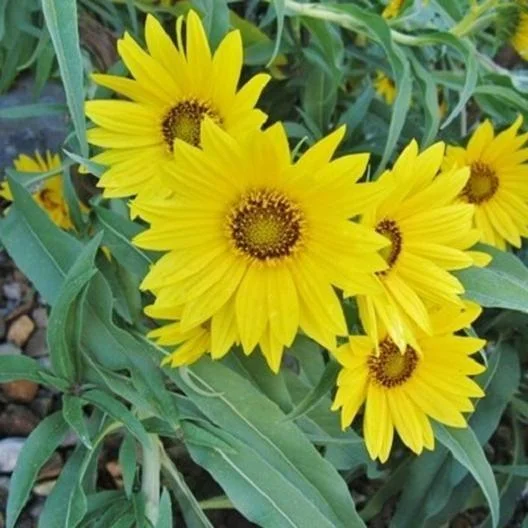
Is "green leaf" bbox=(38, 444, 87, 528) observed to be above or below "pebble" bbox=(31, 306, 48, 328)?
above

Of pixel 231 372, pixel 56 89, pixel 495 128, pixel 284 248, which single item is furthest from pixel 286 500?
pixel 56 89

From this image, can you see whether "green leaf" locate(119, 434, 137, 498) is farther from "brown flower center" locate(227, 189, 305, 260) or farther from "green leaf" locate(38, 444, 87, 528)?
"brown flower center" locate(227, 189, 305, 260)

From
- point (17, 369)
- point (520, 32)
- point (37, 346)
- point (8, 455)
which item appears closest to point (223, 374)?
point (17, 369)

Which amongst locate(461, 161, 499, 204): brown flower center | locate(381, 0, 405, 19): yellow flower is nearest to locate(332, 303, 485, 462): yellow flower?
locate(461, 161, 499, 204): brown flower center

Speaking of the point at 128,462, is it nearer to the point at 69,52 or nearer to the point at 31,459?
the point at 31,459

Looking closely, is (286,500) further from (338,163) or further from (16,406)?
(16,406)

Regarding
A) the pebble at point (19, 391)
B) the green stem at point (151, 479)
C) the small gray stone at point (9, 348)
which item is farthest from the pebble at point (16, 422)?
the green stem at point (151, 479)
